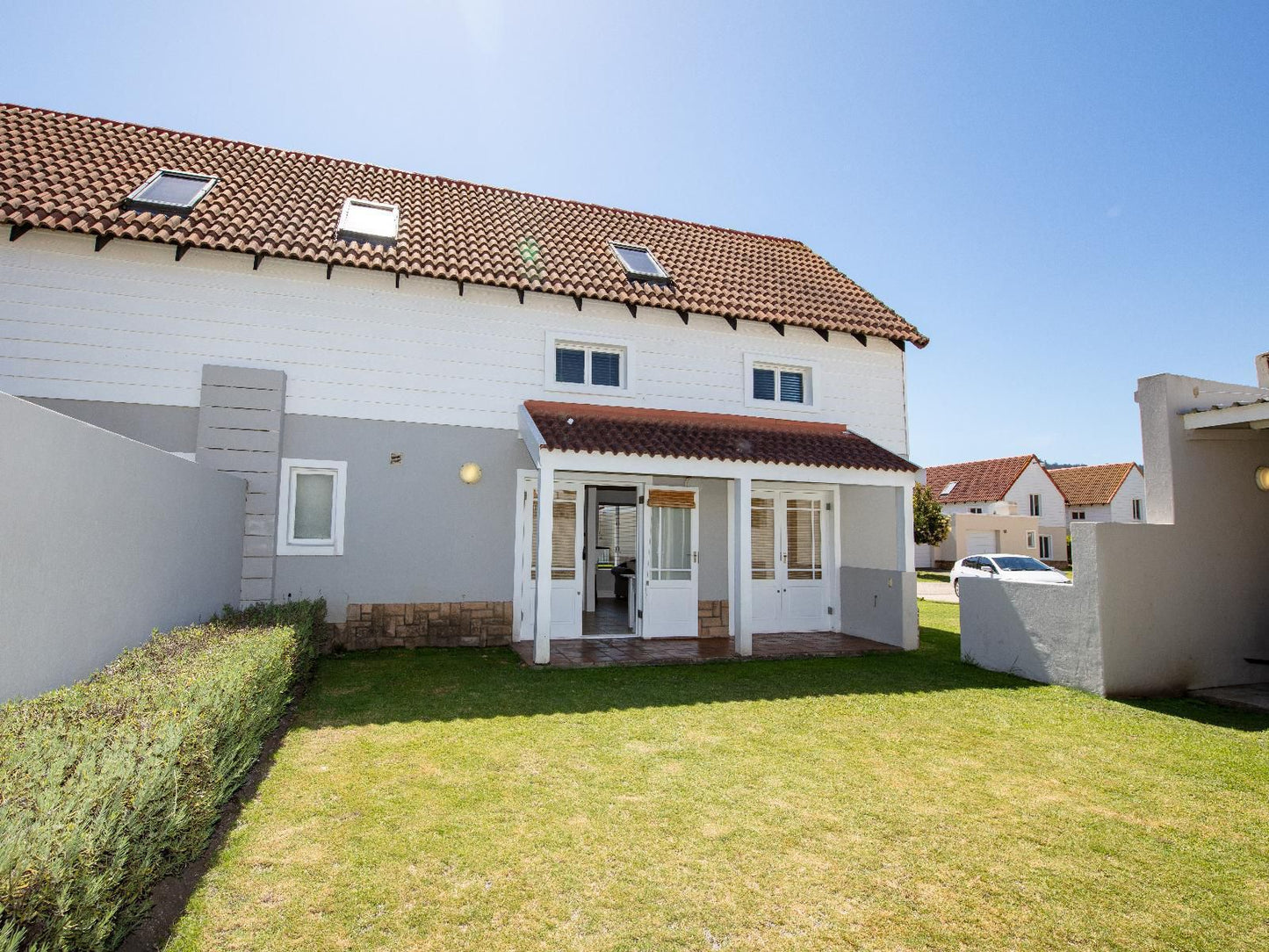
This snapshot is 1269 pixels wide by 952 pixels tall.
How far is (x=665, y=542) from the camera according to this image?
11500mm

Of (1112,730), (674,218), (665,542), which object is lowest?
(1112,730)

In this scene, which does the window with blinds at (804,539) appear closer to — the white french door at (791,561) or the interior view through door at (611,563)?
the white french door at (791,561)

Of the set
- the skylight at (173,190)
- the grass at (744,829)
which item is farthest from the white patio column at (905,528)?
the skylight at (173,190)

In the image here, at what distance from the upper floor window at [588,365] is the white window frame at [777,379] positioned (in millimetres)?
2415

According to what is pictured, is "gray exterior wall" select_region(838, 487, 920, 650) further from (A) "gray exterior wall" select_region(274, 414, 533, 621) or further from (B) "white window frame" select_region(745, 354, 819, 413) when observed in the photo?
(A) "gray exterior wall" select_region(274, 414, 533, 621)

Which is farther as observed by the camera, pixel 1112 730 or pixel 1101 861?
pixel 1112 730

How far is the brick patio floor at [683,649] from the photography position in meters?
9.41

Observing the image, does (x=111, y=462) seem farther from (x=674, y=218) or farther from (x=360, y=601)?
(x=674, y=218)

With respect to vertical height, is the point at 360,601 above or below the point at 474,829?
above

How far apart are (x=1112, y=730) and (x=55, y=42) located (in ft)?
49.8

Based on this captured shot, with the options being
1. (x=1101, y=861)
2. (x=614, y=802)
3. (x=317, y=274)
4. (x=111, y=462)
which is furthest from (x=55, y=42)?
(x=1101, y=861)

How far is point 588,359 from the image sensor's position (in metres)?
11.5

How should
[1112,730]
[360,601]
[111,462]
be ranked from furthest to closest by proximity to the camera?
[360,601] < [1112,730] < [111,462]

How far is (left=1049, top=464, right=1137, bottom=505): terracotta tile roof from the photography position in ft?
133
